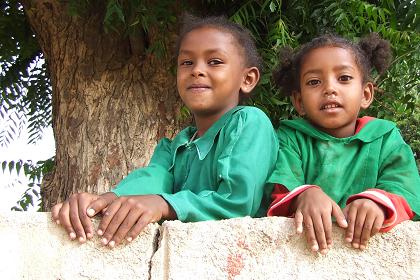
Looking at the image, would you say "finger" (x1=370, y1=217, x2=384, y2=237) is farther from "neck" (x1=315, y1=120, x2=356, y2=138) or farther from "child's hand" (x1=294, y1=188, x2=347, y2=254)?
"neck" (x1=315, y1=120, x2=356, y2=138)

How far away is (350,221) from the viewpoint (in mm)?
1666

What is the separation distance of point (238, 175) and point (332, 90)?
576 millimetres

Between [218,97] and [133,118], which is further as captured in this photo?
[133,118]

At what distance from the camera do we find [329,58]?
7.88ft

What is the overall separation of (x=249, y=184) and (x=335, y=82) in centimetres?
62

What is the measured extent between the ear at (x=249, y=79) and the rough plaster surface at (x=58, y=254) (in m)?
1.05

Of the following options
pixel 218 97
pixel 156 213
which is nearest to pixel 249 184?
pixel 156 213

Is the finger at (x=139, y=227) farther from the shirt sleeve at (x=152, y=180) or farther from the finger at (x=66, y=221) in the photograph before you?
the shirt sleeve at (x=152, y=180)

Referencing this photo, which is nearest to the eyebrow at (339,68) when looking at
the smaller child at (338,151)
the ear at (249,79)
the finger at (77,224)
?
the smaller child at (338,151)

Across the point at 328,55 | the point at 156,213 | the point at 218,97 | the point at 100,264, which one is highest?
the point at 328,55

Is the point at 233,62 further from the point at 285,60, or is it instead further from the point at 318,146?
the point at 318,146

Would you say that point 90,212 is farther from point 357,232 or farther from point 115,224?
point 357,232

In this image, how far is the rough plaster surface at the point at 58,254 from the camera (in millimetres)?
1717

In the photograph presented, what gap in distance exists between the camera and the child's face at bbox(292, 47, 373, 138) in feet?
7.64
